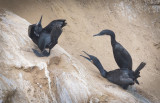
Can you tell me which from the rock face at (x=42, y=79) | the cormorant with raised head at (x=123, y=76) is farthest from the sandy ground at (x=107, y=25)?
the rock face at (x=42, y=79)

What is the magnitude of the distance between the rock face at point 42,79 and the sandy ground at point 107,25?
1769mm

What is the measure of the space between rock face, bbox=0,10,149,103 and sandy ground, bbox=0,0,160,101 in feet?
5.81

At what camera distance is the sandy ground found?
722cm

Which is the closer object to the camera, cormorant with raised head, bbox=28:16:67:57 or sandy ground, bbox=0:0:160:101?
cormorant with raised head, bbox=28:16:67:57

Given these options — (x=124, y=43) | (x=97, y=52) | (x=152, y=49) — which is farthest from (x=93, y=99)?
(x=152, y=49)

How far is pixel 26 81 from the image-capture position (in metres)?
3.58

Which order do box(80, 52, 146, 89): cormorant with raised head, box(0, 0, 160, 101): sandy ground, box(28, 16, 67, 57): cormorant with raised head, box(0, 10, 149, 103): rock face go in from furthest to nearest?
1. box(0, 0, 160, 101): sandy ground
2. box(80, 52, 146, 89): cormorant with raised head
3. box(28, 16, 67, 57): cormorant with raised head
4. box(0, 10, 149, 103): rock face

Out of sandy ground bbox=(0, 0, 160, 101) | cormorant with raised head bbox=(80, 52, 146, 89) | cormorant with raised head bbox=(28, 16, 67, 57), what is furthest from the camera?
sandy ground bbox=(0, 0, 160, 101)

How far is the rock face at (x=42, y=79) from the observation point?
340cm

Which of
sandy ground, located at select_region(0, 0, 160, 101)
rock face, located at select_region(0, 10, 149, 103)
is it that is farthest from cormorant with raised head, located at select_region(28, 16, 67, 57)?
sandy ground, located at select_region(0, 0, 160, 101)

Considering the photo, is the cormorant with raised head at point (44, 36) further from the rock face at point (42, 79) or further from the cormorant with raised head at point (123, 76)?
the cormorant with raised head at point (123, 76)

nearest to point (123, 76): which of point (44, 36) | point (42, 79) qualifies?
point (44, 36)

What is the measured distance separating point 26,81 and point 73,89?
2.90 ft

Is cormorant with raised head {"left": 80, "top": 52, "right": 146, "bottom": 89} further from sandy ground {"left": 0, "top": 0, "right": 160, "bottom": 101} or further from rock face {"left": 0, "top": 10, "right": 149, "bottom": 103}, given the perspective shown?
sandy ground {"left": 0, "top": 0, "right": 160, "bottom": 101}
